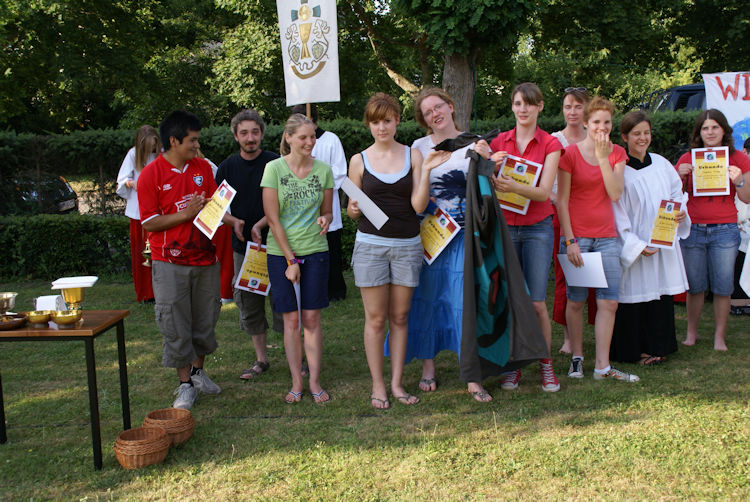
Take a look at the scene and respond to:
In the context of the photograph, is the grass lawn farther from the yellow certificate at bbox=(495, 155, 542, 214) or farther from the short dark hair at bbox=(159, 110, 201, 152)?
the short dark hair at bbox=(159, 110, 201, 152)

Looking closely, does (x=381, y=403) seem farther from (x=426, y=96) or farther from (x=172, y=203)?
(x=426, y=96)

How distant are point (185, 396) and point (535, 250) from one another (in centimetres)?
249

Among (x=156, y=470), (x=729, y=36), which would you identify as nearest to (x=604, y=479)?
(x=156, y=470)

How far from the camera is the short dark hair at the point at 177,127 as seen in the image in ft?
13.3

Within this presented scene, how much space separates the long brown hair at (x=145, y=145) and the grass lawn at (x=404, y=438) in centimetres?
242

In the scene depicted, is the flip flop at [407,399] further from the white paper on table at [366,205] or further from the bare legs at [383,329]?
the white paper on table at [366,205]

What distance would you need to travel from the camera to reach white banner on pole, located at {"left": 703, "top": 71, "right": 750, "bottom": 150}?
7.46 m

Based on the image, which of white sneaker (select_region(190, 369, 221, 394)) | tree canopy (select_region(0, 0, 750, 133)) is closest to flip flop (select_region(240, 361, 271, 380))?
white sneaker (select_region(190, 369, 221, 394))

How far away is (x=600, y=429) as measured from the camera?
3725mm

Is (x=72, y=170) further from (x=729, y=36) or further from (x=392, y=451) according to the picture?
(x=729, y=36)

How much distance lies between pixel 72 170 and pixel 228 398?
6.34 metres

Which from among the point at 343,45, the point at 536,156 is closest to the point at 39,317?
the point at 536,156

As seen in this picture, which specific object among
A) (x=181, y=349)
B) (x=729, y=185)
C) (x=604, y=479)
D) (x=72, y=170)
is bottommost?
(x=604, y=479)

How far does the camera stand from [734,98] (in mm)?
7508
